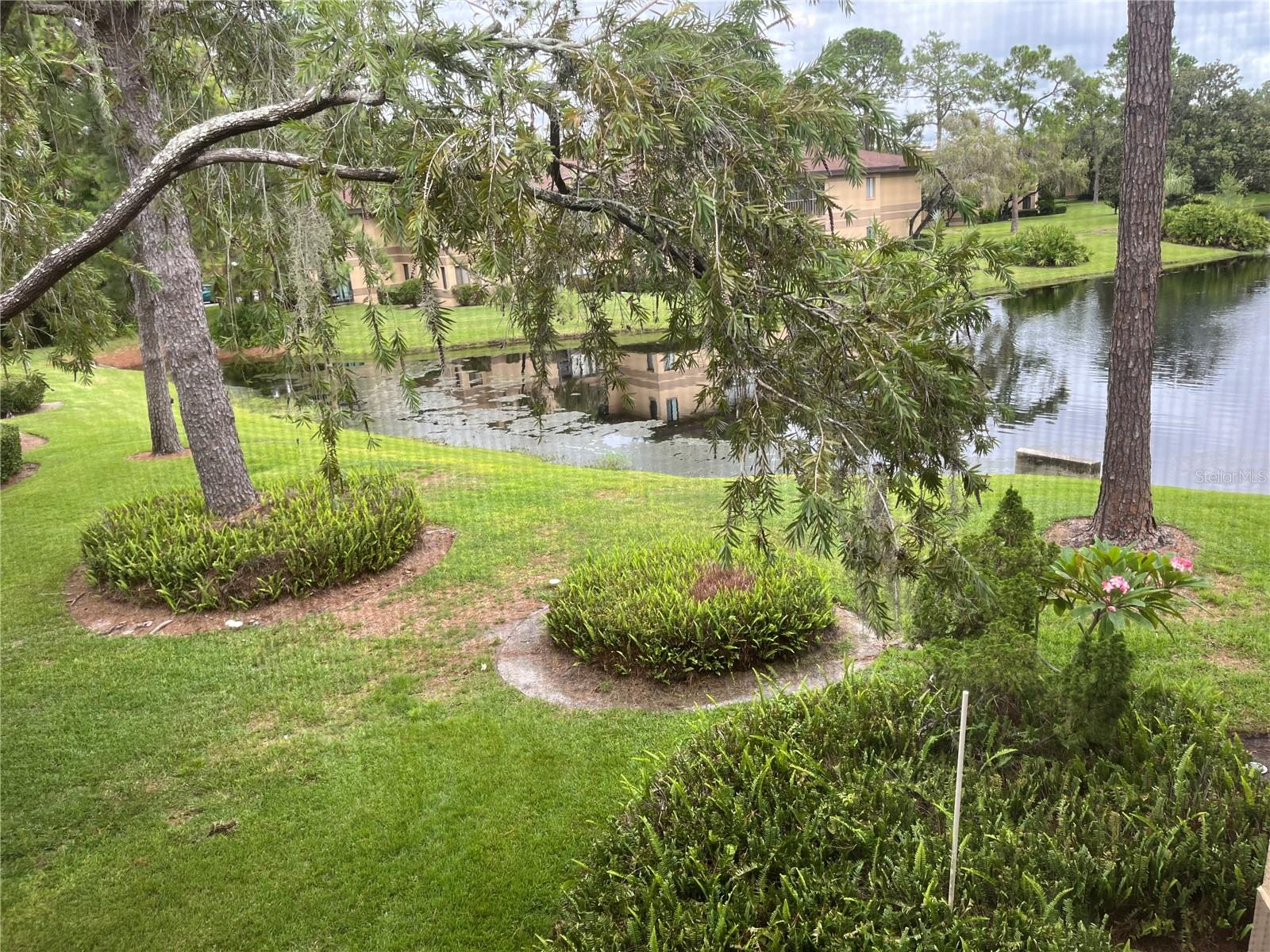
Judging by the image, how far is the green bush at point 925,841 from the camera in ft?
8.46

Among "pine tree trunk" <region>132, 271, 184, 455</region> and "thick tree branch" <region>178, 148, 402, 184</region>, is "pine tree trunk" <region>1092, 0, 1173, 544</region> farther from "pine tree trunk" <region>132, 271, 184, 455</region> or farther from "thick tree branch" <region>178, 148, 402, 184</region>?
"pine tree trunk" <region>132, 271, 184, 455</region>

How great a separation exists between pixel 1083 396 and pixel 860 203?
8.75m

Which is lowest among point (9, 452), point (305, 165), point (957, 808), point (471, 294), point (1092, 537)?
point (1092, 537)

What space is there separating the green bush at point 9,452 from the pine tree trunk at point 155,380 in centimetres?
140

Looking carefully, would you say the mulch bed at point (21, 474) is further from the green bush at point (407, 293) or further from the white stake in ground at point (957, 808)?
the white stake in ground at point (957, 808)

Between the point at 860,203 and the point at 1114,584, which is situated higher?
the point at 860,203

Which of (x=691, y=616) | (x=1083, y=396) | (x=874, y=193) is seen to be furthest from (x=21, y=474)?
(x=1083, y=396)

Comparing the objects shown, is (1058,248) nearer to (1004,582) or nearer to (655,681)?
(1004,582)

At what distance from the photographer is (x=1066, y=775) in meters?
3.08

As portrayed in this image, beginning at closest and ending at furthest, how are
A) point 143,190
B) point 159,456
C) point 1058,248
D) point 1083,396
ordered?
point 143,190
point 1058,248
point 159,456
point 1083,396

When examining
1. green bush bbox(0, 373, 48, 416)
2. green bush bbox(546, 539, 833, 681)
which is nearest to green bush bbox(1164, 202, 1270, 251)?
green bush bbox(546, 539, 833, 681)

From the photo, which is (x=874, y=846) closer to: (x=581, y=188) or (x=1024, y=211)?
(x=581, y=188)

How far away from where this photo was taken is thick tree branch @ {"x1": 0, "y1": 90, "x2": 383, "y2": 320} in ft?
9.41

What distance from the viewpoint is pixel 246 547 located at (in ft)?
20.5
